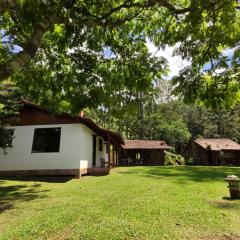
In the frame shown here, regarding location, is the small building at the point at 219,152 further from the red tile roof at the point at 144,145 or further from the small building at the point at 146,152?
the red tile roof at the point at 144,145

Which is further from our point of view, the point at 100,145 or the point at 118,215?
the point at 100,145

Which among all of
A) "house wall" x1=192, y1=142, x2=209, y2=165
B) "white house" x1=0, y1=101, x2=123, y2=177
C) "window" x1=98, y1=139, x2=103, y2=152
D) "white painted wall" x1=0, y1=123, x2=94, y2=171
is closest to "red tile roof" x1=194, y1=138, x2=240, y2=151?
"house wall" x1=192, y1=142, x2=209, y2=165

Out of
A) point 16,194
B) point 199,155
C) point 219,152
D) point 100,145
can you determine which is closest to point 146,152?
point 199,155

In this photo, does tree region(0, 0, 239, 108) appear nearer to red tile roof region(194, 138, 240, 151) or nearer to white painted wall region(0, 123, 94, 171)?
white painted wall region(0, 123, 94, 171)

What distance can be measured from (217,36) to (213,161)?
1628 inches

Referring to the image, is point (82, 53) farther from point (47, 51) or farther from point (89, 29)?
point (47, 51)

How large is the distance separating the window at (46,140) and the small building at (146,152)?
23.5m

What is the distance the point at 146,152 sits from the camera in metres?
43.7

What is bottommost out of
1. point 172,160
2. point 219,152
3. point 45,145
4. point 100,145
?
point 45,145

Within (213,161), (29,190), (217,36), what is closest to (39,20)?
(217,36)

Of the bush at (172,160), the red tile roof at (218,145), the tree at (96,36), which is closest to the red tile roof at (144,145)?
the bush at (172,160)

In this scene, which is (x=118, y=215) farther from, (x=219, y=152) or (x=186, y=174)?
(x=219, y=152)

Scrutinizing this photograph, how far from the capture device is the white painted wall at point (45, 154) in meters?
17.6

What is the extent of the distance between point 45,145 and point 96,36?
11.5 metres
